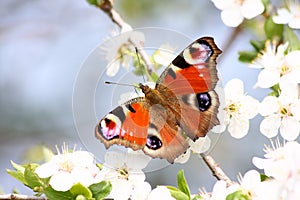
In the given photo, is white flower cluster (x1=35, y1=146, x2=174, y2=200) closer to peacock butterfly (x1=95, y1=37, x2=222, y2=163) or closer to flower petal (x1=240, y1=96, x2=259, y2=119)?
peacock butterfly (x1=95, y1=37, x2=222, y2=163)

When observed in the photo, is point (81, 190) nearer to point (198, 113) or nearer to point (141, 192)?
point (141, 192)

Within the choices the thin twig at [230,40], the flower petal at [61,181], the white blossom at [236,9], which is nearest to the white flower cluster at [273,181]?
the flower petal at [61,181]

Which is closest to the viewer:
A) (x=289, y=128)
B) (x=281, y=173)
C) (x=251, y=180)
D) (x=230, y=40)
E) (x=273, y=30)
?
(x=281, y=173)

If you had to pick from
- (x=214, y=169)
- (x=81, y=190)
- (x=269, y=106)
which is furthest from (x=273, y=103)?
(x=81, y=190)

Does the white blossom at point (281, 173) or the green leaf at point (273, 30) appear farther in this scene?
the green leaf at point (273, 30)

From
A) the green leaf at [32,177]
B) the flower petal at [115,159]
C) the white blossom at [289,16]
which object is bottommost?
the flower petal at [115,159]

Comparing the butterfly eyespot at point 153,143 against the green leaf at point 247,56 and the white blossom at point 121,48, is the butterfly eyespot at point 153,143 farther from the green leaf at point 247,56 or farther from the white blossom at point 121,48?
the green leaf at point 247,56
